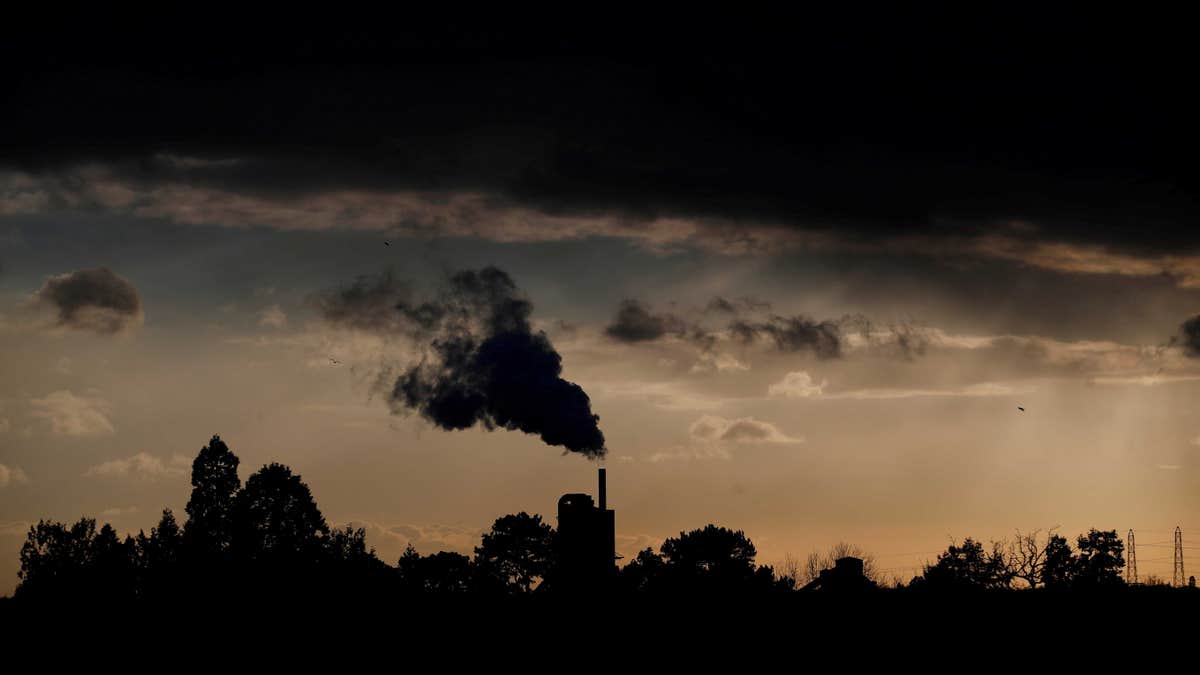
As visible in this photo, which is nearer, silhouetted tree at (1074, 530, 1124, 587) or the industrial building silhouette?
the industrial building silhouette

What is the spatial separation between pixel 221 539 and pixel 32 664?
33.9 metres

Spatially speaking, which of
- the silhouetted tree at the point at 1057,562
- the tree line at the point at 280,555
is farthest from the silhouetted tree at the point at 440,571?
the silhouetted tree at the point at 1057,562

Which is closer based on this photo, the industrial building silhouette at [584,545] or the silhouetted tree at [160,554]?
the industrial building silhouette at [584,545]

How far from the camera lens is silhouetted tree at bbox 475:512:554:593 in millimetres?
79625

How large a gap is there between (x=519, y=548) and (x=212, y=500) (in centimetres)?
1772

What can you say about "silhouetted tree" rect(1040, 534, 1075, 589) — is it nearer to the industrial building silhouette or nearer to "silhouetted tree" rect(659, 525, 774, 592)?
"silhouetted tree" rect(659, 525, 774, 592)

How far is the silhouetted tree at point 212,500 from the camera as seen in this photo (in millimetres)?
73062

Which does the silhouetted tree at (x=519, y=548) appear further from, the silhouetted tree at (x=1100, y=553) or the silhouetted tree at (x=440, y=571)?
the silhouetted tree at (x=1100, y=553)

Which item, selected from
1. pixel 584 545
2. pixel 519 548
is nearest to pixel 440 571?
pixel 519 548

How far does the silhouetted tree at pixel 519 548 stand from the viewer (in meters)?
79.6

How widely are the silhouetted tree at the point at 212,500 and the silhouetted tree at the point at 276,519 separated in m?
0.61

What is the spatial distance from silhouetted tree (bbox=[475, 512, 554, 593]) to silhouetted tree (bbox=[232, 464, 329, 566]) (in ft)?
32.0

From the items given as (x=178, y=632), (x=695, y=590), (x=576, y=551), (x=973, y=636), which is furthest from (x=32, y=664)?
(x=973, y=636)

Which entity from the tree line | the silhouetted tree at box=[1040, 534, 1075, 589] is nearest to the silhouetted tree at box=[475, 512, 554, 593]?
the tree line
